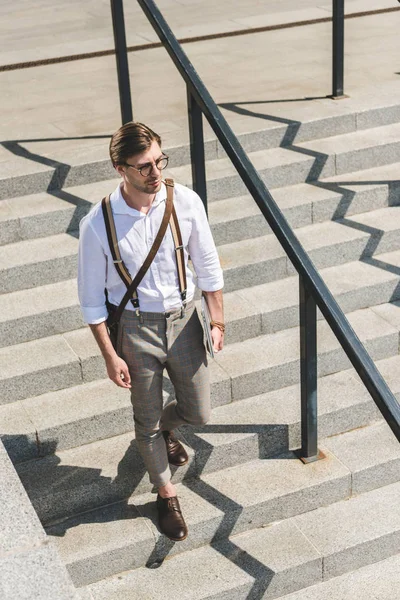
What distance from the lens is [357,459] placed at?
414cm

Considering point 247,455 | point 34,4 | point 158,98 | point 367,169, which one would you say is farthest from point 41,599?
point 34,4

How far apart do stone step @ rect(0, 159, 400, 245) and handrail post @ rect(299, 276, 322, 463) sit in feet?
4.38

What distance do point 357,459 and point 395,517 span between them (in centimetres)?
30

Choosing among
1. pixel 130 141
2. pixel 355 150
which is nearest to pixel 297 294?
pixel 355 150

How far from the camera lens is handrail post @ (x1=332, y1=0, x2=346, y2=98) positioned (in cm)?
594

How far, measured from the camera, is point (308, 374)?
12.8ft

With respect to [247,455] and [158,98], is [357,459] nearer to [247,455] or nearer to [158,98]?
[247,455]

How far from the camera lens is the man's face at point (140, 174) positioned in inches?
124

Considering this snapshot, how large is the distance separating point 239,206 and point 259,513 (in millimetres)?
1944

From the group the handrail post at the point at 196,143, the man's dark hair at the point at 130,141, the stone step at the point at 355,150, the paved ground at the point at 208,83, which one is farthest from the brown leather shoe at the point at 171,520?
the stone step at the point at 355,150

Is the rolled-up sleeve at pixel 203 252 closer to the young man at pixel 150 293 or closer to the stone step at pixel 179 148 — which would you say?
the young man at pixel 150 293

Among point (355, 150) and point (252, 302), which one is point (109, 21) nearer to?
point (355, 150)

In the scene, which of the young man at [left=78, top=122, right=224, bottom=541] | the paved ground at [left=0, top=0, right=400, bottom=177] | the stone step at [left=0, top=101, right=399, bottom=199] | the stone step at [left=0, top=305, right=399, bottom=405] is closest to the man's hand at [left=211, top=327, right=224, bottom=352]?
the young man at [left=78, top=122, right=224, bottom=541]

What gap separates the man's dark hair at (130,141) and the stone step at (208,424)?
4.45 ft
